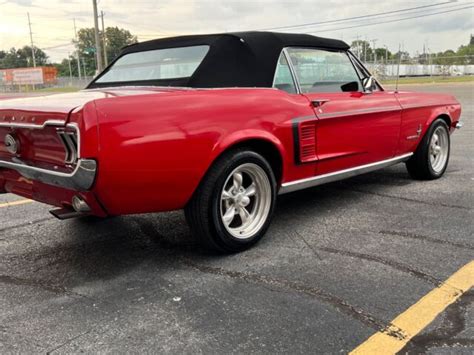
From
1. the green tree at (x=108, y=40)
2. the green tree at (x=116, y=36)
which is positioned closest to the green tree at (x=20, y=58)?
the green tree at (x=108, y=40)

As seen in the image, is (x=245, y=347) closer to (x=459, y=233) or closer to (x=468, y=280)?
(x=468, y=280)

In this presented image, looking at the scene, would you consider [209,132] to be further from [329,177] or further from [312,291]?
[329,177]

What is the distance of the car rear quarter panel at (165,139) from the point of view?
9.21 feet

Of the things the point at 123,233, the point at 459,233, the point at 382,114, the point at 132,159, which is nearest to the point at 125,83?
the point at 123,233

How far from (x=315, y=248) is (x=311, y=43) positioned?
6.27ft

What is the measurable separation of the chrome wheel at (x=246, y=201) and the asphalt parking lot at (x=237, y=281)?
189 mm

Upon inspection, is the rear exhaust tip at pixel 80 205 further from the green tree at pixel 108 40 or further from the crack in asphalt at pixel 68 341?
the green tree at pixel 108 40

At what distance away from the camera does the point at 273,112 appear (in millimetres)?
3658

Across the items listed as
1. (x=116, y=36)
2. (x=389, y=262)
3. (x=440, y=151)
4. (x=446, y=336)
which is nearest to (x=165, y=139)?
(x=389, y=262)

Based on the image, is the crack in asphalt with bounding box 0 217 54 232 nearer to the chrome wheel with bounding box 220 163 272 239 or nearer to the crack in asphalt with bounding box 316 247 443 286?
the chrome wheel with bounding box 220 163 272 239

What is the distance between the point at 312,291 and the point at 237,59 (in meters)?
1.90

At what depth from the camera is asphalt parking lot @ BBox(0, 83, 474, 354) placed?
8.07 ft

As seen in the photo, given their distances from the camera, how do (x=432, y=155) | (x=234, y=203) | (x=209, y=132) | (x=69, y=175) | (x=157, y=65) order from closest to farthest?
1. (x=69, y=175)
2. (x=209, y=132)
3. (x=234, y=203)
4. (x=157, y=65)
5. (x=432, y=155)

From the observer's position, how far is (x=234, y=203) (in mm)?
3611
